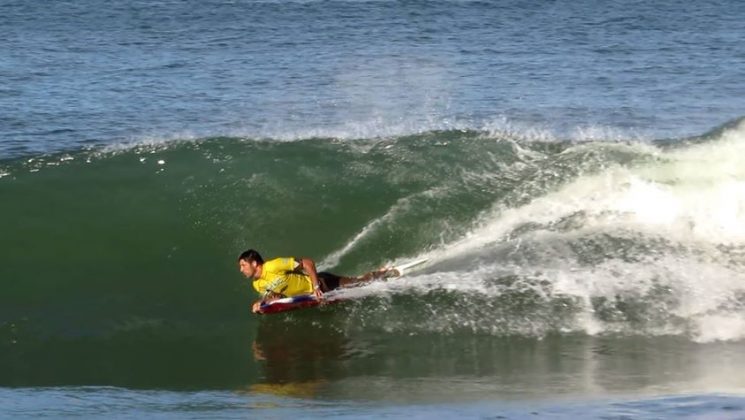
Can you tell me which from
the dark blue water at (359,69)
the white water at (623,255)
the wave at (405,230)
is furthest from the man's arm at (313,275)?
the dark blue water at (359,69)

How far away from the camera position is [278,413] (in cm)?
1070

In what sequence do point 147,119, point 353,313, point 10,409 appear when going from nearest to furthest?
point 10,409 → point 353,313 → point 147,119

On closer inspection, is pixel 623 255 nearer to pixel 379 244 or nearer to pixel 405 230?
pixel 405 230

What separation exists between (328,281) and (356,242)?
78.9 inches

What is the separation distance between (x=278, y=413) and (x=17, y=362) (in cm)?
370

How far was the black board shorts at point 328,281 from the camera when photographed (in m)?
14.1

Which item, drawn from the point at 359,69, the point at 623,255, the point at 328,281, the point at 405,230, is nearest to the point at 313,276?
the point at 328,281

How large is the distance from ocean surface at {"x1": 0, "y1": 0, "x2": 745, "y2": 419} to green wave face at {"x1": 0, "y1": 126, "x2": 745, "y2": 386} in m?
0.03

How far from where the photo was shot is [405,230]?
16312 mm

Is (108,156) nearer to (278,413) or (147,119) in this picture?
(147,119)

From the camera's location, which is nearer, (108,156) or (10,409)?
(10,409)

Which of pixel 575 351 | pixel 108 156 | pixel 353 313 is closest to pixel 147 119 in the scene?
pixel 108 156

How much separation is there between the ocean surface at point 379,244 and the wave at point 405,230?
0.03m

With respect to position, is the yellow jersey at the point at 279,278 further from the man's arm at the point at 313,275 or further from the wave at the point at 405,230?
the wave at the point at 405,230
